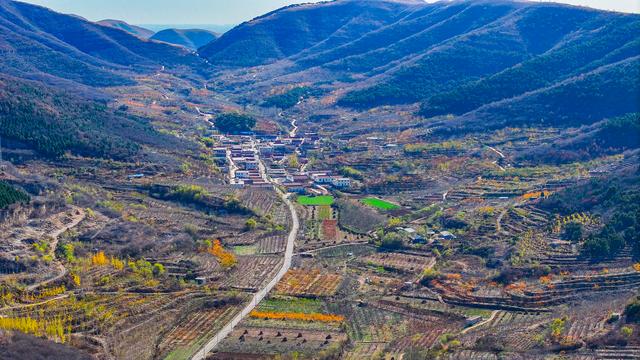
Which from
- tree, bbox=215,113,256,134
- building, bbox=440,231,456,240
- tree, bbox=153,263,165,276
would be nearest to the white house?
building, bbox=440,231,456,240

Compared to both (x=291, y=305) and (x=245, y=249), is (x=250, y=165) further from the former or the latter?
(x=291, y=305)

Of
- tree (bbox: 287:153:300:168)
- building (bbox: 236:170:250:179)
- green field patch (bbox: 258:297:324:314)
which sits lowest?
green field patch (bbox: 258:297:324:314)

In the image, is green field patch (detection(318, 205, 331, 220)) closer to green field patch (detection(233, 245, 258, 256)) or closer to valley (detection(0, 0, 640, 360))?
valley (detection(0, 0, 640, 360))

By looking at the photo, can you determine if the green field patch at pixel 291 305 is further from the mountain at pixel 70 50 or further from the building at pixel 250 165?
the mountain at pixel 70 50

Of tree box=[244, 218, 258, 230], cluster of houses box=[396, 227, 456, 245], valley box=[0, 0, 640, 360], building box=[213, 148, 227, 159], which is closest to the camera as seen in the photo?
valley box=[0, 0, 640, 360]

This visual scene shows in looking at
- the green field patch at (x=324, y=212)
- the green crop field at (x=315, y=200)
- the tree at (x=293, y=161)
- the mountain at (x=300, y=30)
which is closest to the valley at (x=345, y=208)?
the green field patch at (x=324, y=212)

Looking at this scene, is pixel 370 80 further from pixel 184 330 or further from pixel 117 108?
pixel 184 330

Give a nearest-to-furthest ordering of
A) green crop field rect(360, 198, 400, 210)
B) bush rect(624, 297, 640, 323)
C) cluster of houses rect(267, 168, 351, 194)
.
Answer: bush rect(624, 297, 640, 323)
green crop field rect(360, 198, 400, 210)
cluster of houses rect(267, 168, 351, 194)

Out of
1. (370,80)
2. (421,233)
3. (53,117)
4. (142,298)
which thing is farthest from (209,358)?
(370,80)
